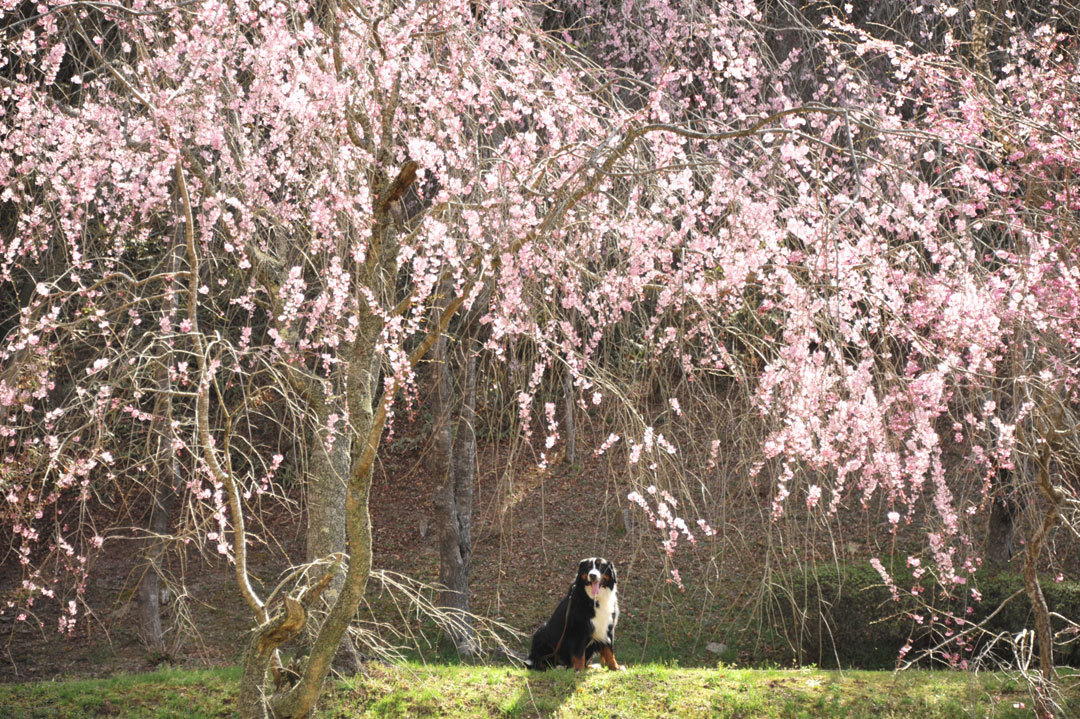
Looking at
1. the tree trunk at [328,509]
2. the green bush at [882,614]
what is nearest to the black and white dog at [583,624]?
the tree trunk at [328,509]

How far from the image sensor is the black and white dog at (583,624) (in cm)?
588

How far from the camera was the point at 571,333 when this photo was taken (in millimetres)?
4246

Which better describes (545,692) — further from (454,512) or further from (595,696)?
(454,512)

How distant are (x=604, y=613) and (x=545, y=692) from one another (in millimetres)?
584

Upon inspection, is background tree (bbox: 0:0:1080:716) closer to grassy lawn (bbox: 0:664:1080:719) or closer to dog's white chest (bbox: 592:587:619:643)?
grassy lawn (bbox: 0:664:1080:719)

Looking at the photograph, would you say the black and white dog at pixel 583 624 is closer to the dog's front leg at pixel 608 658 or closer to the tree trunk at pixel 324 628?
the dog's front leg at pixel 608 658

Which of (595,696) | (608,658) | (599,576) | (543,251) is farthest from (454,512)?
(543,251)

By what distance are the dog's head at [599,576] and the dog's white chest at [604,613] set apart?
0.10 ft

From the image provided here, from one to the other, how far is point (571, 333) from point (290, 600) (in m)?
1.60

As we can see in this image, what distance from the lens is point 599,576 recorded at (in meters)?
5.80

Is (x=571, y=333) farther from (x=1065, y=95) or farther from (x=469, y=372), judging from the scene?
(x=469, y=372)

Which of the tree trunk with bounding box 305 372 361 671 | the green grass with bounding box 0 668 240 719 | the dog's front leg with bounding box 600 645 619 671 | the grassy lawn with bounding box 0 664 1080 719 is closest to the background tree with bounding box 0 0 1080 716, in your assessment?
the tree trunk with bounding box 305 372 361 671

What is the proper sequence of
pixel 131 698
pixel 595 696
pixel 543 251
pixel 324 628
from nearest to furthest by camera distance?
pixel 324 628
pixel 543 251
pixel 595 696
pixel 131 698

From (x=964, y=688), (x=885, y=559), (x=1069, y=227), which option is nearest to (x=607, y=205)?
(x=1069, y=227)
